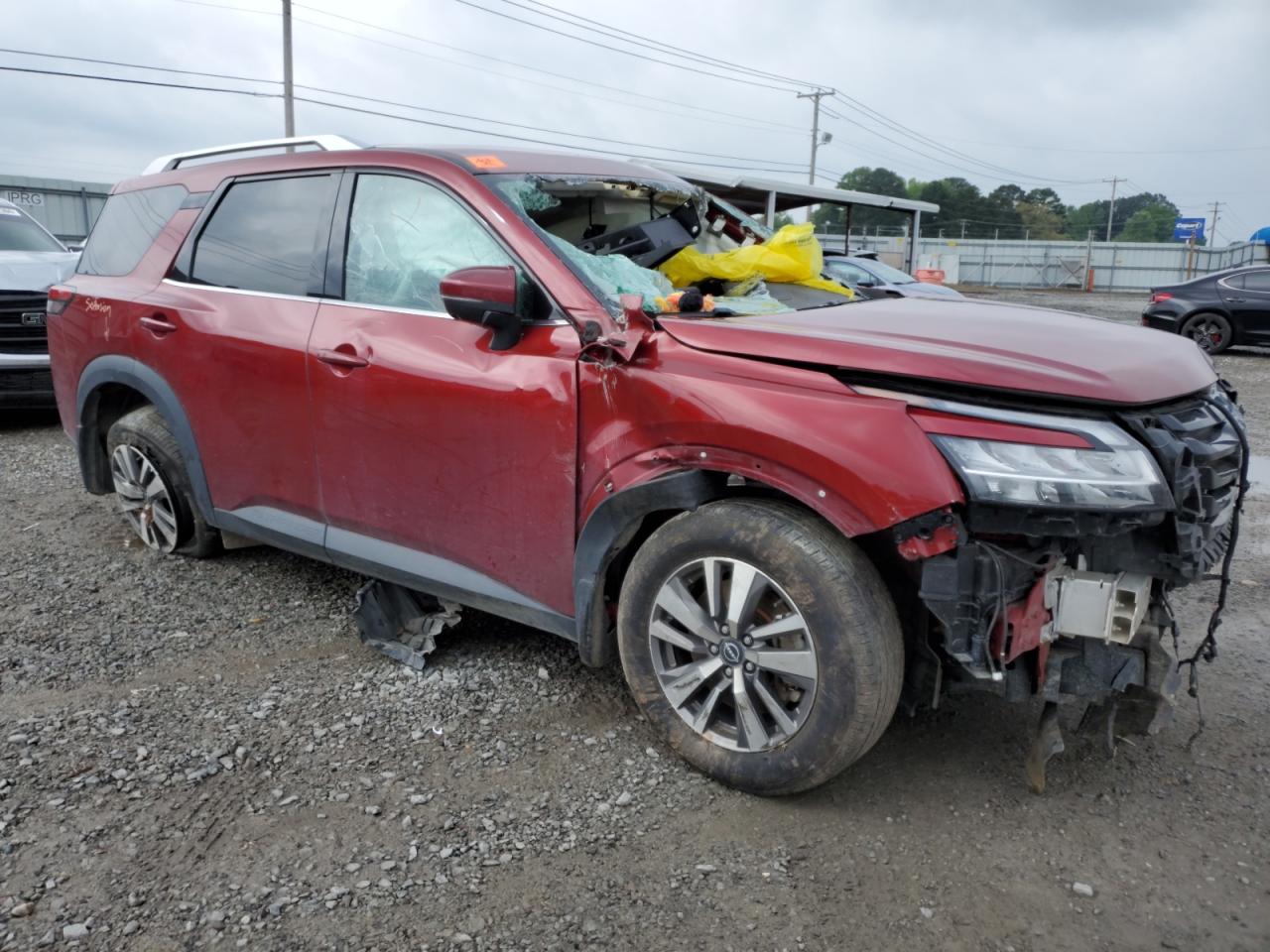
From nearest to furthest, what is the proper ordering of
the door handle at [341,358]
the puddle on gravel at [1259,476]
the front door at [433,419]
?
the front door at [433,419] < the door handle at [341,358] < the puddle on gravel at [1259,476]

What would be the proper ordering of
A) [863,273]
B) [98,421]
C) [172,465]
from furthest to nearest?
[863,273] → [98,421] → [172,465]

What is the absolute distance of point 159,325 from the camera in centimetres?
401

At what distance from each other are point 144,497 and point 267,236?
1.56 metres

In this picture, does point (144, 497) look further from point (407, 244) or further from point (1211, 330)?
point (1211, 330)

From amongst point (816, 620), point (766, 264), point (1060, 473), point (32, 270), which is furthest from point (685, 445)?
point (32, 270)

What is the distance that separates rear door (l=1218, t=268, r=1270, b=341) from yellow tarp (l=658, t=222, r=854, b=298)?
12.9 m

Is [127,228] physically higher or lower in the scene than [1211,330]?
higher

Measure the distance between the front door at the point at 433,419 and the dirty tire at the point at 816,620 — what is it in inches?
18.8

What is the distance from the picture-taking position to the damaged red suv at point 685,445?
235 cm

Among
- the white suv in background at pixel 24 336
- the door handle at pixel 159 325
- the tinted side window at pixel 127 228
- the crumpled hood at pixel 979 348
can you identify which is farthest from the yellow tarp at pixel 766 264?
the white suv in background at pixel 24 336

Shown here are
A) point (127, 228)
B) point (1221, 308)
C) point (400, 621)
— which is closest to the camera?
point (400, 621)

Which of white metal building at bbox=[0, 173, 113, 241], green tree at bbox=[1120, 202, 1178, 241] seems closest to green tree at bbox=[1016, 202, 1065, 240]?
green tree at bbox=[1120, 202, 1178, 241]

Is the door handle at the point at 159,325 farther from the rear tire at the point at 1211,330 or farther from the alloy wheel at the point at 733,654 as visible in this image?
the rear tire at the point at 1211,330

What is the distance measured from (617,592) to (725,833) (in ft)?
2.65
